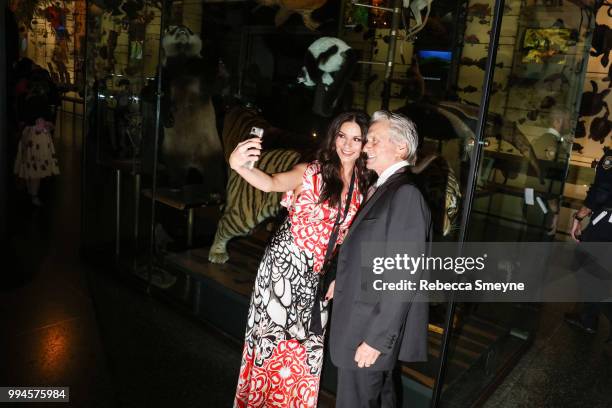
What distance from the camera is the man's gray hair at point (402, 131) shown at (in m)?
1.88

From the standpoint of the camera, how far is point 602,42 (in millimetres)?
4301

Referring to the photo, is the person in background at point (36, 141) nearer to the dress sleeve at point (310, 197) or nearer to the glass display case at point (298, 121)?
the glass display case at point (298, 121)

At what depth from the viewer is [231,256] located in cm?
388

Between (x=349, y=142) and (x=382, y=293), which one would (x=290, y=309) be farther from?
(x=349, y=142)

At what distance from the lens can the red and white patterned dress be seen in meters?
2.19

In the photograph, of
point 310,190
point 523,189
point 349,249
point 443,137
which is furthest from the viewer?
point 523,189

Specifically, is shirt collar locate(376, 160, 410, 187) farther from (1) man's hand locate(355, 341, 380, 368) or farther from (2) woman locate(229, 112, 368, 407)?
(1) man's hand locate(355, 341, 380, 368)

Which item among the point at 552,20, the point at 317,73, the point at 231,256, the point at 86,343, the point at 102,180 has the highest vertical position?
the point at 552,20

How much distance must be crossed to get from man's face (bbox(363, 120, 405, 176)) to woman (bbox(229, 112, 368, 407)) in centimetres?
15

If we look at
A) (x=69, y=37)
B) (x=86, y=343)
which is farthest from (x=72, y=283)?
(x=69, y=37)

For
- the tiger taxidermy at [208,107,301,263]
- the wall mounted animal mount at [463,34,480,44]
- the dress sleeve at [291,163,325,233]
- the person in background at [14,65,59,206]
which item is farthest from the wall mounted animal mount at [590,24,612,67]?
the person in background at [14,65,59,206]

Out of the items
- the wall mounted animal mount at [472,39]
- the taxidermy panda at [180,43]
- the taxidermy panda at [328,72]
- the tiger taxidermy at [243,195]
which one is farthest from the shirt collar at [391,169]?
the taxidermy panda at [180,43]

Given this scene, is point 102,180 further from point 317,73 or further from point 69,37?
point 69,37

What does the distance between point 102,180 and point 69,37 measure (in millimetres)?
7736
